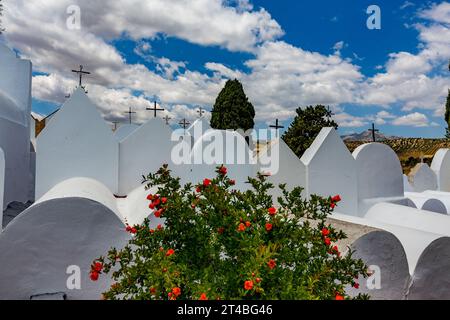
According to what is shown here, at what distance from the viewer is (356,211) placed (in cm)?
917

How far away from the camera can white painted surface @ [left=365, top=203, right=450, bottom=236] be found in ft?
24.9

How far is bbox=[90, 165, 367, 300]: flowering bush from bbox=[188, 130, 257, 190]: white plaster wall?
4216mm

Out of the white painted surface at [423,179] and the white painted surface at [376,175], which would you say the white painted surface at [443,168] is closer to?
the white painted surface at [423,179]

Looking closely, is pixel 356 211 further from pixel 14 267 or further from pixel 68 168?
pixel 14 267

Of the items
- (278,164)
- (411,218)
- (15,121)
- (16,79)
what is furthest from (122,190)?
(411,218)

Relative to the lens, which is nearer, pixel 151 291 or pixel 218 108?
pixel 151 291

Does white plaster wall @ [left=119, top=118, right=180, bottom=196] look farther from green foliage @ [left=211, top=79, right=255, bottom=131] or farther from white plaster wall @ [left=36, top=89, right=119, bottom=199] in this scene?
green foliage @ [left=211, top=79, right=255, bottom=131]

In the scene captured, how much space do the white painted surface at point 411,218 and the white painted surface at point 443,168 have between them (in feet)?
29.0

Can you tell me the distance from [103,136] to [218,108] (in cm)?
2261

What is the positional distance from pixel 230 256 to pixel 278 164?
16.9 feet

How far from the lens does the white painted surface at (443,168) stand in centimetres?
1579

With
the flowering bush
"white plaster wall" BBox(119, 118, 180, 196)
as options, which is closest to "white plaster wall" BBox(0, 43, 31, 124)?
"white plaster wall" BBox(119, 118, 180, 196)
